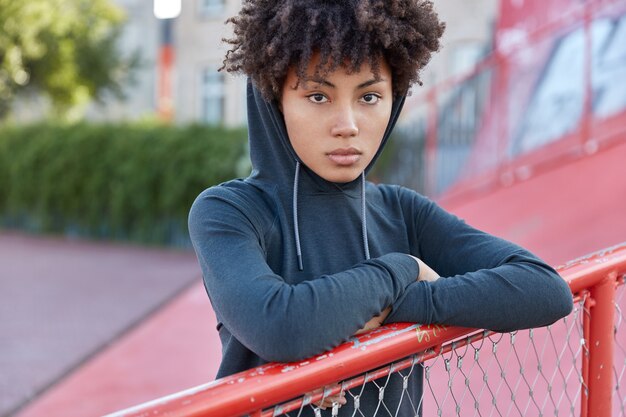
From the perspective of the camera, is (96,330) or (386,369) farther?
(96,330)

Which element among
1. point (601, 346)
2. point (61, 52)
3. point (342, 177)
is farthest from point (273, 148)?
point (61, 52)

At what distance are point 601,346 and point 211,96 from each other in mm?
18505

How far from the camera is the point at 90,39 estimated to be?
60.6 ft

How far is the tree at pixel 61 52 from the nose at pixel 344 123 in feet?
56.5

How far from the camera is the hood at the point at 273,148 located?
1622mm

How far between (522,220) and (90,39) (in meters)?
15.3

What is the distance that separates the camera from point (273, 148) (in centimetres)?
167

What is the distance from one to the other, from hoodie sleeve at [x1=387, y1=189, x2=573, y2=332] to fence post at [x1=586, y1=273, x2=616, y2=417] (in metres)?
0.20

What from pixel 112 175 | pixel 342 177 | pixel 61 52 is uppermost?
pixel 61 52

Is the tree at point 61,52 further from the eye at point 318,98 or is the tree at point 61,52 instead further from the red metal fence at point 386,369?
the red metal fence at point 386,369

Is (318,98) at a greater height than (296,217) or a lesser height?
greater

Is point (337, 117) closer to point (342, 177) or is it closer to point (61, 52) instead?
point (342, 177)

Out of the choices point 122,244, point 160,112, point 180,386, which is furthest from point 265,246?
point 160,112

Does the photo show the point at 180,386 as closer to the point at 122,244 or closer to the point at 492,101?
the point at 492,101
